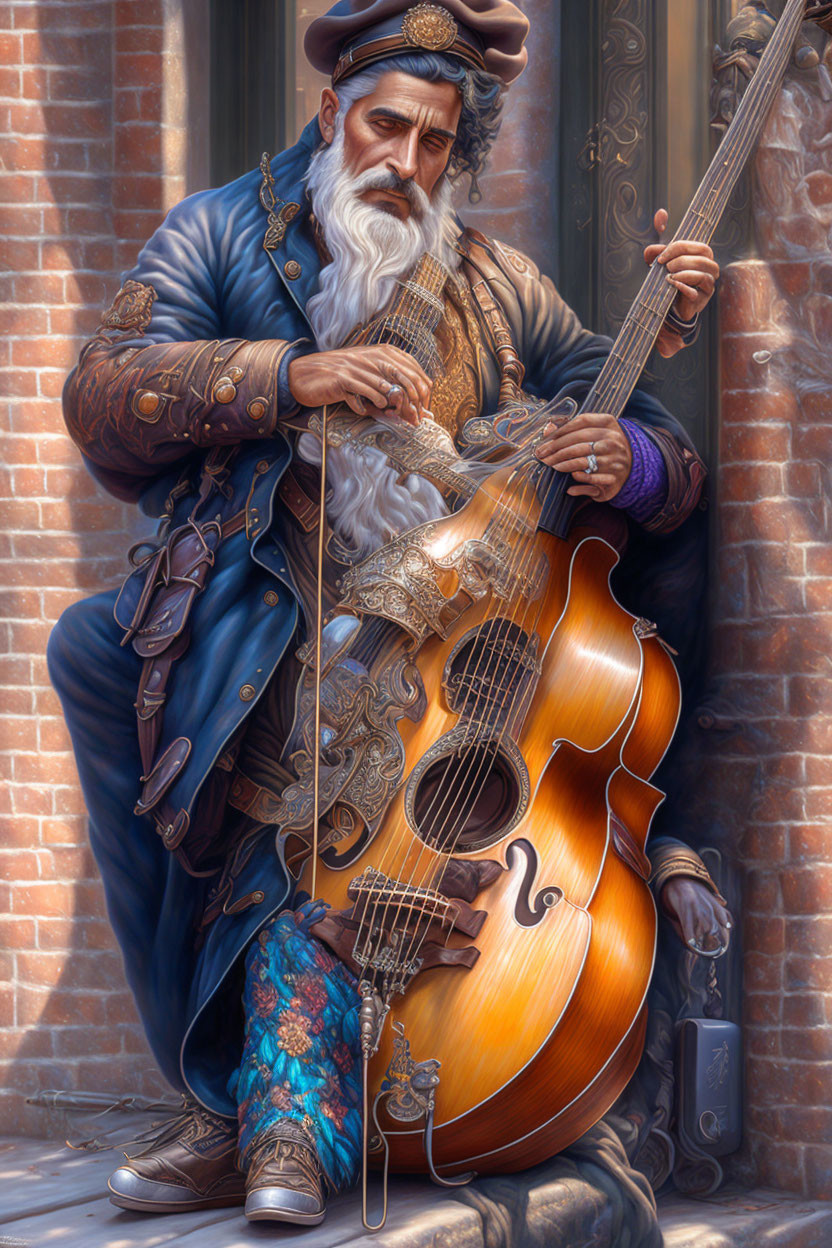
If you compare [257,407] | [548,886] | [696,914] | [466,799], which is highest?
[257,407]

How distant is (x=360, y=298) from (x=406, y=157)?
0.29 metres

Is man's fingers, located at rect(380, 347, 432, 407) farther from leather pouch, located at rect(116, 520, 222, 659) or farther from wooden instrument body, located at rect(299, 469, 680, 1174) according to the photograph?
leather pouch, located at rect(116, 520, 222, 659)

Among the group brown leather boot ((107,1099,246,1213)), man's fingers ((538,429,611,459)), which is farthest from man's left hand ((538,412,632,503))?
brown leather boot ((107,1099,246,1213))

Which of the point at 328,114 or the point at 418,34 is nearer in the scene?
the point at 418,34

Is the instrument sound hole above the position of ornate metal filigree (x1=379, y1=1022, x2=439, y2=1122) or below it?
above

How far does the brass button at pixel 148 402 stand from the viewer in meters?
3.04

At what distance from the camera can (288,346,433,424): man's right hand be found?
3.01 m

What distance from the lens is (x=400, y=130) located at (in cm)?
315

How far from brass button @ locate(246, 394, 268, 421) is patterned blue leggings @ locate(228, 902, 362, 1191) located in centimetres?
92

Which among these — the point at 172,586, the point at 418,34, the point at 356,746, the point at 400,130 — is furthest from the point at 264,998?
the point at 418,34

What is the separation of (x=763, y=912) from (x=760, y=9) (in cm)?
189

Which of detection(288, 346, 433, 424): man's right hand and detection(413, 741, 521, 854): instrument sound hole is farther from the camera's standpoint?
detection(288, 346, 433, 424): man's right hand

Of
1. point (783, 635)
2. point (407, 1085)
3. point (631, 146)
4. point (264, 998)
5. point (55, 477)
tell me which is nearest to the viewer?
point (407, 1085)

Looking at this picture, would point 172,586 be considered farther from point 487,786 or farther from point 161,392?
point 487,786
